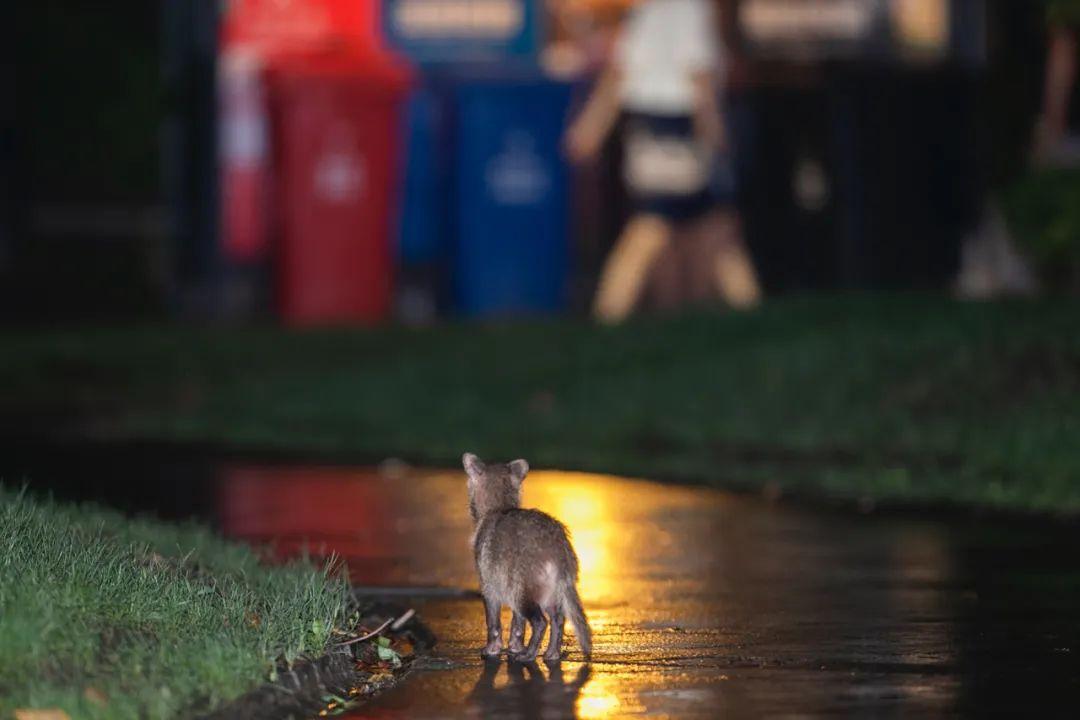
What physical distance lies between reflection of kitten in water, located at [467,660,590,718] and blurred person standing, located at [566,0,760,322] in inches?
488

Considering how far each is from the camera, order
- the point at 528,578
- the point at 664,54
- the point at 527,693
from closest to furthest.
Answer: the point at 527,693
the point at 528,578
the point at 664,54

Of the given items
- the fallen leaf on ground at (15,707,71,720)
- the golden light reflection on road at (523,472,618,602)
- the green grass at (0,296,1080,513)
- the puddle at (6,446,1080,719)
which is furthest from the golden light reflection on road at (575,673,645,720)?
the green grass at (0,296,1080,513)

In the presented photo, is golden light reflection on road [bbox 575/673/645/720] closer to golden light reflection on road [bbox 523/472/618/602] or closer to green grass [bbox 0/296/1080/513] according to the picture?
golden light reflection on road [bbox 523/472/618/602]

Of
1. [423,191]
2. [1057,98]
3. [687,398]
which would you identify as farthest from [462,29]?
[687,398]

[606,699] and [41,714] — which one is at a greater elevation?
[41,714]

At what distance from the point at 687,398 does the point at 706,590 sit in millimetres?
5964

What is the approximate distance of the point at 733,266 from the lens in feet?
72.1

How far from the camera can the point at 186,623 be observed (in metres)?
7.46

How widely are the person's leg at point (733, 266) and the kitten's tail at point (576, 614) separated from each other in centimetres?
1399

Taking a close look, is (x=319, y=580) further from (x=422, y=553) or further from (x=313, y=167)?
(x=313, y=167)

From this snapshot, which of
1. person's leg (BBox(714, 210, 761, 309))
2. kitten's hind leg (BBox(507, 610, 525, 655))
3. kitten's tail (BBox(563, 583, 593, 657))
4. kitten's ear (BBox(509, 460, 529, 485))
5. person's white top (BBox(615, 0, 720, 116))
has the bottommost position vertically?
person's leg (BBox(714, 210, 761, 309))

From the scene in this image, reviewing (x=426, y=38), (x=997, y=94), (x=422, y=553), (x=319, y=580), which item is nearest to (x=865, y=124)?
(x=997, y=94)

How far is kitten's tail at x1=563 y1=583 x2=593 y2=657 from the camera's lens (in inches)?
307

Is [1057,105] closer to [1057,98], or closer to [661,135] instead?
[1057,98]
